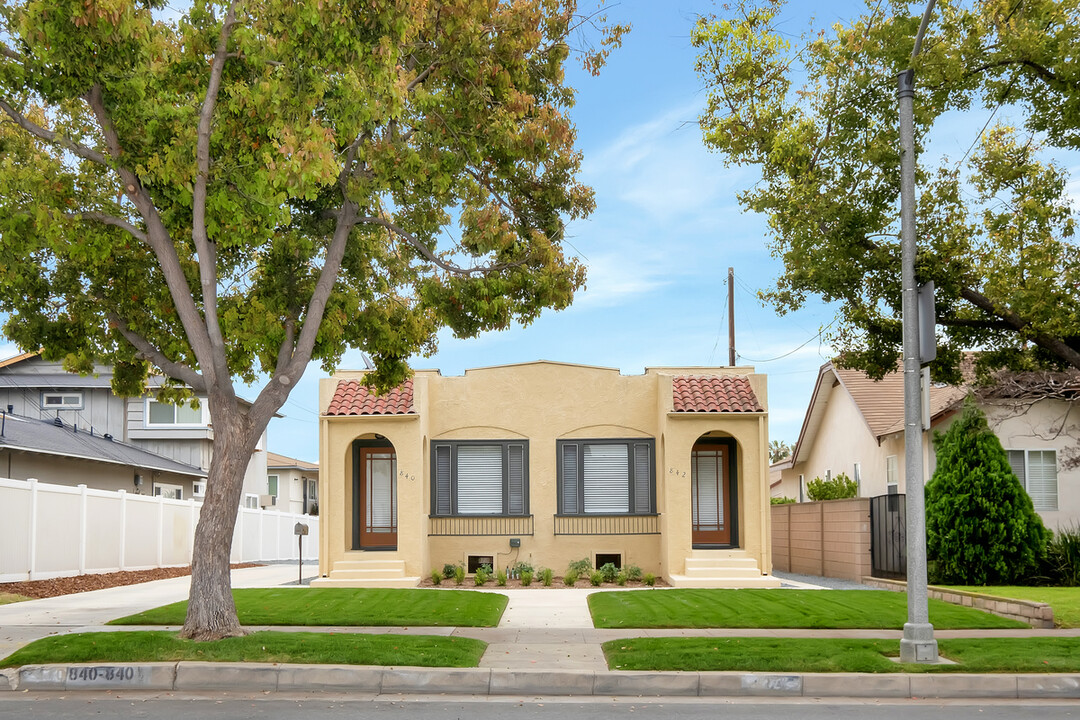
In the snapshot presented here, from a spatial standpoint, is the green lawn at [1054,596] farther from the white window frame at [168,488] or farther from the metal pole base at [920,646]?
the white window frame at [168,488]

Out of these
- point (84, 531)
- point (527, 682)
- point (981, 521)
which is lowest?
point (527, 682)

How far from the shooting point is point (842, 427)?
31.5 metres

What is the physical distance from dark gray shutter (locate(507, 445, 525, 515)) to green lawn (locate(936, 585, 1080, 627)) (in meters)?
9.08

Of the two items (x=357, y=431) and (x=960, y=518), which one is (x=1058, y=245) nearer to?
(x=960, y=518)

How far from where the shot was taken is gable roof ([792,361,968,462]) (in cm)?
2562

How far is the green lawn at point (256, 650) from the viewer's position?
37.3 feet

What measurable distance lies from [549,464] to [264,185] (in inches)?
515

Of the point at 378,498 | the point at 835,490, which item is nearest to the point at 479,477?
the point at 378,498

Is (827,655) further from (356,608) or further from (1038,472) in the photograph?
(1038,472)

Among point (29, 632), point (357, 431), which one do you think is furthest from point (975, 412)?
point (29, 632)

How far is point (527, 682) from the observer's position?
10.8 meters

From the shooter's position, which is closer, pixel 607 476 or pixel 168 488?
pixel 607 476

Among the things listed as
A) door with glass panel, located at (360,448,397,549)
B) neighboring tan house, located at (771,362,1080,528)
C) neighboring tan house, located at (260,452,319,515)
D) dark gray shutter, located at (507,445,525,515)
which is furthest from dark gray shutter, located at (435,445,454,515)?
neighboring tan house, located at (260,452,319,515)

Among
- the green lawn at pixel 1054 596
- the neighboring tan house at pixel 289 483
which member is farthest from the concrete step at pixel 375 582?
the neighboring tan house at pixel 289 483
